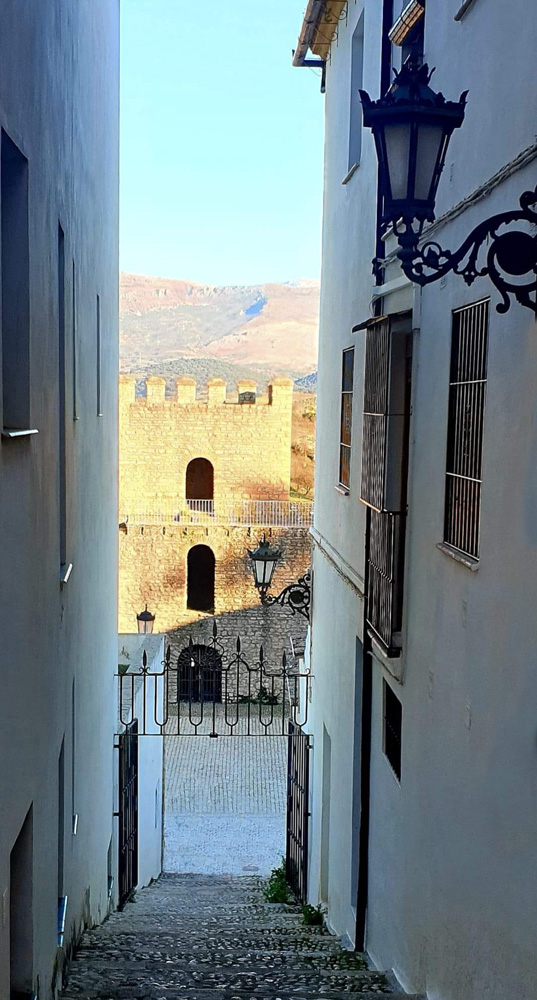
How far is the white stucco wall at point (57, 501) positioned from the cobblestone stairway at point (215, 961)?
1.12 ft

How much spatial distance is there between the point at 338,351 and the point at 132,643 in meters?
7.93

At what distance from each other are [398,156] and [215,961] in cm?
577

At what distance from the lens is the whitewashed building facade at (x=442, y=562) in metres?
3.53

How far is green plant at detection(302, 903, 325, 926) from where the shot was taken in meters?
9.48

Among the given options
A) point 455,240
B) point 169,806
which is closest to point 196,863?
point 169,806

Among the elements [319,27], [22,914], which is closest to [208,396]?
[319,27]

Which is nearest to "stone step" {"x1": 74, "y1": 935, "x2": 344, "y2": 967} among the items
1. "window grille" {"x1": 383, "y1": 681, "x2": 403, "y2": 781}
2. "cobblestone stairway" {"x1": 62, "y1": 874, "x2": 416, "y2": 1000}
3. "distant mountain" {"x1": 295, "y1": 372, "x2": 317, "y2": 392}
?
"cobblestone stairway" {"x1": 62, "y1": 874, "x2": 416, "y2": 1000}

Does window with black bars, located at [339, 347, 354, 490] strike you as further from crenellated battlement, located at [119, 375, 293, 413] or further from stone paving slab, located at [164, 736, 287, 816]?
crenellated battlement, located at [119, 375, 293, 413]

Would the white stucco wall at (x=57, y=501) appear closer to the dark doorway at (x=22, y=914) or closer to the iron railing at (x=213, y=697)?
the dark doorway at (x=22, y=914)

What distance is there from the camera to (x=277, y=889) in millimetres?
11898

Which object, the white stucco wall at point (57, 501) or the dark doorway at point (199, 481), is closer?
the white stucco wall at point (57, 501)

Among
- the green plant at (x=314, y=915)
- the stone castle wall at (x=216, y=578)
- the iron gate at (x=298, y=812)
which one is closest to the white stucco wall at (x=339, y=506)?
the green plant at (x=314, y=915)

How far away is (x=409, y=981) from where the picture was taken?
17.7ft

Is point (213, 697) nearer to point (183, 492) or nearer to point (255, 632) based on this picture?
point (255, 632)
